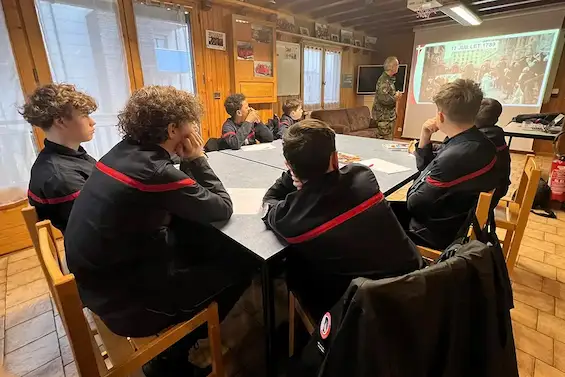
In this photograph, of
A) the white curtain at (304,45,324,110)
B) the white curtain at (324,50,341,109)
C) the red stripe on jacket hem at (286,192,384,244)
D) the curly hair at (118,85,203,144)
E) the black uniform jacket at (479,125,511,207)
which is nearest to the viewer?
the red stripe on jacket hem at (286,192,384,244)

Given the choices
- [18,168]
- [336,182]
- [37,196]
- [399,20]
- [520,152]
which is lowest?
[520,152]

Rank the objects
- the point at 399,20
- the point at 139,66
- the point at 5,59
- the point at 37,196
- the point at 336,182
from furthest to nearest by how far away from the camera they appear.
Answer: the point at 399,20
the point at 139,66
the point at 5,59
the point at 37,196
the point at 336,182

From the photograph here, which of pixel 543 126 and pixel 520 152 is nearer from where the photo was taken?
pixel 543 126

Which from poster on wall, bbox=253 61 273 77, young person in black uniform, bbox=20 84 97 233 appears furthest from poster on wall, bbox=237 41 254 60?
young person in black uniform, bbox=20 84 97 233

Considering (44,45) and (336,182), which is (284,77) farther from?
(336,182)

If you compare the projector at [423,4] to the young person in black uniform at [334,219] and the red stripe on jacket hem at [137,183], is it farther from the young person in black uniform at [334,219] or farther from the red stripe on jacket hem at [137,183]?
the red stripe on jacket hem at [137,183]

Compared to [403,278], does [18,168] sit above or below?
below

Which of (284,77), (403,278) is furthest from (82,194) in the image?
(284,77)

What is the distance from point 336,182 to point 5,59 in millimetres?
2798

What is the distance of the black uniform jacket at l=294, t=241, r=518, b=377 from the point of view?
0.57 metres

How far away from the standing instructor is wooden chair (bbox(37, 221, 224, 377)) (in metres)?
4.75

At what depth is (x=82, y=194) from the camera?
90 cm

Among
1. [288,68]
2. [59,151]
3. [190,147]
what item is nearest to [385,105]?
[288,68]

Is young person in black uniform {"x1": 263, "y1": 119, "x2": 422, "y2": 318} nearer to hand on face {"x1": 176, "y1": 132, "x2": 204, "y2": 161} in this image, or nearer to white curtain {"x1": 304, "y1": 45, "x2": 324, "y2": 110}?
hand on face {"x1": 176, "y1": 132, "x2": 204, "y2": 161}
